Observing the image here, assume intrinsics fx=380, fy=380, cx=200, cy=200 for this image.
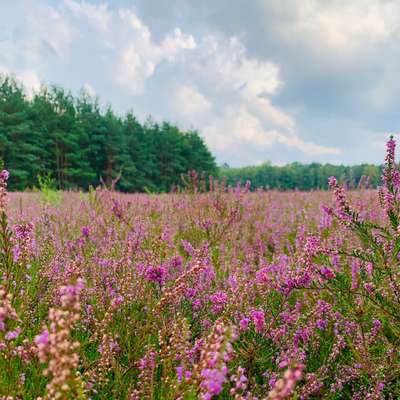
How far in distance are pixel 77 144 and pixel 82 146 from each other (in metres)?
4.13

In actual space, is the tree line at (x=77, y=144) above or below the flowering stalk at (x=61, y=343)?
above

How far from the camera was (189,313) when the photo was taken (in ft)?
9.08

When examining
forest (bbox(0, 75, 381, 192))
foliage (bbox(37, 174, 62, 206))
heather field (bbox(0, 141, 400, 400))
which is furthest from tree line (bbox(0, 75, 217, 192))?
heather field (bbox(0, 141, 400, 400))

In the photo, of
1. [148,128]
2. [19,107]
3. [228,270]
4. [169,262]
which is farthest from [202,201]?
[148,128]

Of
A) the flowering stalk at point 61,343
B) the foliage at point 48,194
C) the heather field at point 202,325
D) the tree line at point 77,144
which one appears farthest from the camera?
the tree line at point 77,144

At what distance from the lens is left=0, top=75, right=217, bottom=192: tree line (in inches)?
1623

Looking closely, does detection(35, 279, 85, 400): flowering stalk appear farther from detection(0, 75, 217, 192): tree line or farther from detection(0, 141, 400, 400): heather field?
detection(0, 75, 217, 192): tree line

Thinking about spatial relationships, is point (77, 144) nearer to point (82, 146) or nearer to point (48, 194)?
point (82, 146)

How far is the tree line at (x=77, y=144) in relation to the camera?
4122 cm

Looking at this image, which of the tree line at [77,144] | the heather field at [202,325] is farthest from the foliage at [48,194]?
the tree line at [77,144]

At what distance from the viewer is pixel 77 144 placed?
4578cm

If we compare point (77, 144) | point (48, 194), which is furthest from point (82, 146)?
point (48, 194)

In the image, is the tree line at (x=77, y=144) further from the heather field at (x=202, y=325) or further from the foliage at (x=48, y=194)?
the heather field at (x=202, y=325)

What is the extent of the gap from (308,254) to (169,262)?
1809 mm
